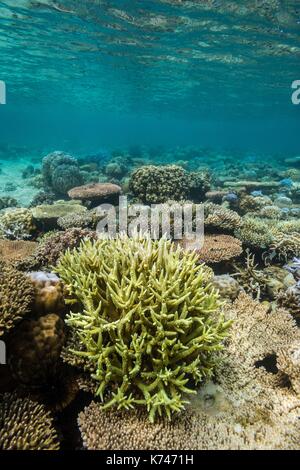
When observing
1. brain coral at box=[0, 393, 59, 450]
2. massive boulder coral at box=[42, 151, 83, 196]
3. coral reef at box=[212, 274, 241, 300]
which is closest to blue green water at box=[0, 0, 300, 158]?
massive boulder coral at box=[42, 151, 83, 196]

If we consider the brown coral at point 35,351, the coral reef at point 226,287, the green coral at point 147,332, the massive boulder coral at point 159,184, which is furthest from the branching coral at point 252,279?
the brown coral at point 35,351

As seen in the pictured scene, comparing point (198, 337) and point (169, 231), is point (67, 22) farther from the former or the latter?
point (198, 337)

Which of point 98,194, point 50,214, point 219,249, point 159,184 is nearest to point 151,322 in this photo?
point 219,249

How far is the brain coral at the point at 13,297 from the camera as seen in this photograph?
3179mm

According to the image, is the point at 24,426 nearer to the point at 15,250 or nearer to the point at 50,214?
the point at 15,250

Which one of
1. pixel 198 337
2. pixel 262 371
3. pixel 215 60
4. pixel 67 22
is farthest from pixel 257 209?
pixel 215 60

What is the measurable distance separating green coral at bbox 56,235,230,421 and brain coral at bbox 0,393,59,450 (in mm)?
586

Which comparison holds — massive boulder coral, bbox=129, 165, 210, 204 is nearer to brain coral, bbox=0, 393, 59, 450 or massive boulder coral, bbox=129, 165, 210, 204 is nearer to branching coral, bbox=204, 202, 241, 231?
branching coral, bbox=204, 202, 241, 231

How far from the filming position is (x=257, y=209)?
36.4 feet

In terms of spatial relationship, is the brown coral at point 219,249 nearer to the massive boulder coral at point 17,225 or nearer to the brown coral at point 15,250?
the brown coral at point 15,250

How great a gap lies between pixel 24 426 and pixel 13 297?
4.00 ft

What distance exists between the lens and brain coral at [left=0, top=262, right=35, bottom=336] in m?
3.18

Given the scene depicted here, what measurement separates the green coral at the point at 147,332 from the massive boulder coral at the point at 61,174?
12.5 meters

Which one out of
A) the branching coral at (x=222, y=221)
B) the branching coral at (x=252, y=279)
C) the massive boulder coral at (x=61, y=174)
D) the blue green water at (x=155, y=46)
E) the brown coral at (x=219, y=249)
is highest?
the blue green water at (x=155, y=46)
